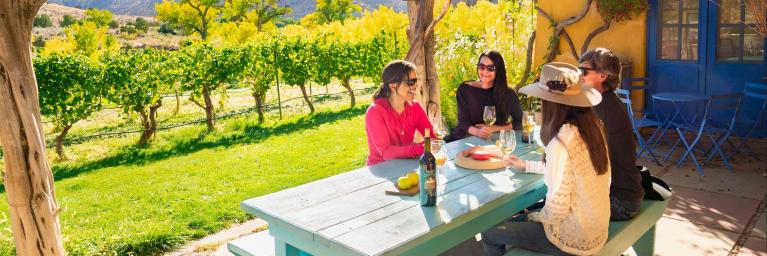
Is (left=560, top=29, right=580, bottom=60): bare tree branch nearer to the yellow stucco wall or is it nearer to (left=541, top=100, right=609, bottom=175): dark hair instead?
the yellow stucco wall

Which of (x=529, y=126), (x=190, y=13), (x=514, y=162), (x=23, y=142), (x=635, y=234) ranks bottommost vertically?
(x=635, y=234)

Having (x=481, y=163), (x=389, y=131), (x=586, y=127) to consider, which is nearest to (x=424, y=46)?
(x=389, y=131)

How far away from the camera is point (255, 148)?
8.66 metres

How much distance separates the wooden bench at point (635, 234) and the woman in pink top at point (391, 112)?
1.23 metres

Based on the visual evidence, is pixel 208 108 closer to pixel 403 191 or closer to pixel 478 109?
pixel 478 109

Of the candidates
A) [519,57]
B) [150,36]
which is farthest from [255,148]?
[150,36]

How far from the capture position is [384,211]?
288cm

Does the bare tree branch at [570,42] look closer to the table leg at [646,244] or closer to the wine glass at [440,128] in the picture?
the table leg at [646,244]

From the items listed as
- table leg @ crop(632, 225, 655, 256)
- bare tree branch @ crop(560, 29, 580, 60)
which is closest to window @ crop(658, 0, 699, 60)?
bare tree branch @ crop(560, 29, 580, 60)

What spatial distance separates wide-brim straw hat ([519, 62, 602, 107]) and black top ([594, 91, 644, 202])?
1.42 ft

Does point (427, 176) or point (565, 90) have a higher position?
point (565, 90)

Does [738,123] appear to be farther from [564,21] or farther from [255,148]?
[255,148]

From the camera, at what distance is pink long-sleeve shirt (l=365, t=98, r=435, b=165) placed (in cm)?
388

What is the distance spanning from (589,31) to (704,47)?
141 centimetres
